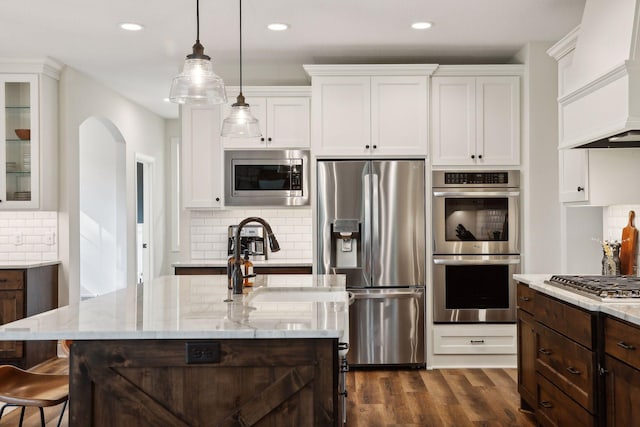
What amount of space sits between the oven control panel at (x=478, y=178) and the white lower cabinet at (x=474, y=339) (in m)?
1.17

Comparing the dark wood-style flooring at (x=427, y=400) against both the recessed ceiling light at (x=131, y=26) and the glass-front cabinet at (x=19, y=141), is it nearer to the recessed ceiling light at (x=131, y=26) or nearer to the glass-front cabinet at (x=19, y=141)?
the glass-front cabinet at (x=19, y=141)

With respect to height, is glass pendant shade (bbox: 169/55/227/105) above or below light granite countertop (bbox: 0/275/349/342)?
above

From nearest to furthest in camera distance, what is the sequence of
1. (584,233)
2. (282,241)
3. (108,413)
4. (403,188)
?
(108,413) < (584,233) < (403,188) < (282,241)

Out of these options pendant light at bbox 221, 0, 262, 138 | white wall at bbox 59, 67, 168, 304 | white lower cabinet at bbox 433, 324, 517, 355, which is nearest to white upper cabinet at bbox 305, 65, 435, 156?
white lower cabinet at bbox 433, 324, 517, 355

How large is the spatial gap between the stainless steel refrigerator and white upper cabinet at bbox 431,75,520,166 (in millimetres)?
355

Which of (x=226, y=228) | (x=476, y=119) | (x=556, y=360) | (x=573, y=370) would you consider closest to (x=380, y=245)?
(x=476, y=119)

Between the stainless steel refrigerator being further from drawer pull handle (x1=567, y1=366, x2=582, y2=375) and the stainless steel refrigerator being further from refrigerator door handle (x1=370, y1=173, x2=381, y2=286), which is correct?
drawer pull handle (x1=567, y1=366, x2=582, y2=375)

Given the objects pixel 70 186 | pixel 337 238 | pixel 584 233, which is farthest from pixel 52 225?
pixel 584 233

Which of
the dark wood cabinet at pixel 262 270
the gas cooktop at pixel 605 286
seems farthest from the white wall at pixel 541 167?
the dark wood cabinet at pixel 262 270

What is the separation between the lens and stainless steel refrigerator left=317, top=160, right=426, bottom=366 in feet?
16.5

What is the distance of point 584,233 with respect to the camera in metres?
4.74

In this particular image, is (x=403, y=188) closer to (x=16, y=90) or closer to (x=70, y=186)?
(x=70, y=186)

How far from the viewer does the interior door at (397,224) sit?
199 inches

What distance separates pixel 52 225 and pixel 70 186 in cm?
38
